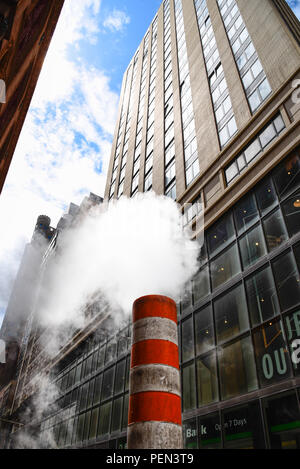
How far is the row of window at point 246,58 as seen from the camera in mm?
13525

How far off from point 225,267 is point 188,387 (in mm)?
4500

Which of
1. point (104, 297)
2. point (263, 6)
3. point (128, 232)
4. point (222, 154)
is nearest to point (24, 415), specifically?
point (104, 297)

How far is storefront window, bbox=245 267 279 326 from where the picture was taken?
879 cm

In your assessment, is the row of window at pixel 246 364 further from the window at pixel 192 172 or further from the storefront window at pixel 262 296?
the window at pixel 192 172

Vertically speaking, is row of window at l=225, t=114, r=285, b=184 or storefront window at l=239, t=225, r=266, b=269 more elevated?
row of window at l=225, t=114, r=285, b=184

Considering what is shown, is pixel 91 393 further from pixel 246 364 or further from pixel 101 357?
pixel 246 364

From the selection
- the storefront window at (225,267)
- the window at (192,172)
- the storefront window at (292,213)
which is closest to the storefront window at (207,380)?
the storefront window at (225,267)

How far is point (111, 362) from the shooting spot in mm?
16500

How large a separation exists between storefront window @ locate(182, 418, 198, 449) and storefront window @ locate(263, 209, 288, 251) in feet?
20.3

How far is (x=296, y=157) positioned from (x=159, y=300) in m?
6.50

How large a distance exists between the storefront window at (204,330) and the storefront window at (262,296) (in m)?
1.94

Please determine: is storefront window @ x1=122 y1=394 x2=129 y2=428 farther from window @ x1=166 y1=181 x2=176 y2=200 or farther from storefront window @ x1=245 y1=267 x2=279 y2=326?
window @ x1=166 y1=181 x2=176 y2=200

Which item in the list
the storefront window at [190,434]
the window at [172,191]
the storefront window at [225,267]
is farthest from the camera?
the window at [172,191]

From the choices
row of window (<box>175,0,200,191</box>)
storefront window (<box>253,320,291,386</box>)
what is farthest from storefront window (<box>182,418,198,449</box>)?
row of window (<box>175,0,200,191</box>)
